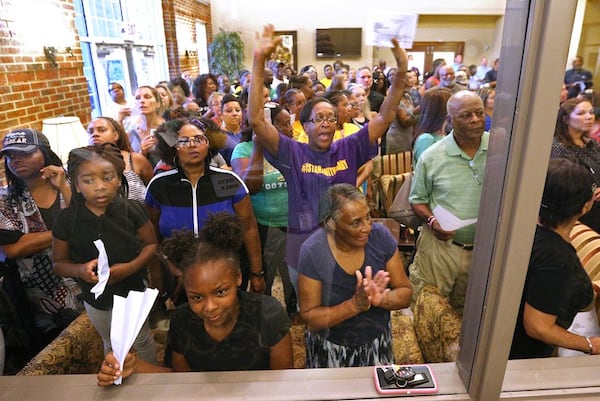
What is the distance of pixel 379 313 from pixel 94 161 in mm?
927

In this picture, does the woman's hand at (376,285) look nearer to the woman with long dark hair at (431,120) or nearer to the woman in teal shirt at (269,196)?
the woman in teal shirt at (269,196)

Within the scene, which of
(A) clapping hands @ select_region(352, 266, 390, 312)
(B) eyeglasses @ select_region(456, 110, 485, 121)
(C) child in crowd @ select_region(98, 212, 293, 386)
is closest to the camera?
(C) child in crowd @ select_region(98, 212, 293, 386)

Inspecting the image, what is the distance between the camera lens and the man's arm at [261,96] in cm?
96

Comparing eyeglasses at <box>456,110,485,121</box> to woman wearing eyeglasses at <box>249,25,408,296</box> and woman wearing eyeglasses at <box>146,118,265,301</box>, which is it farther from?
woman wearing eyeglasses at <box>146,118,265,301</box>

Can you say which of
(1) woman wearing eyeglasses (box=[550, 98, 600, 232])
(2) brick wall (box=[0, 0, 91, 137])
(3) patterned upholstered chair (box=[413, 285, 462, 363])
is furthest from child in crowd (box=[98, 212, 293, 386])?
(2) brick wall (box=[0, 0, 91, 137])

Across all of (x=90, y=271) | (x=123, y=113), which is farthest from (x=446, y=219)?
(x=123, y=113)

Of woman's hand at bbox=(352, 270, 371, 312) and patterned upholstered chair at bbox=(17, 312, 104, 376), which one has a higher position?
woman's hand at bbox=(352, 270, 371, 312)

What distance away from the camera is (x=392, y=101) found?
1.25 metres

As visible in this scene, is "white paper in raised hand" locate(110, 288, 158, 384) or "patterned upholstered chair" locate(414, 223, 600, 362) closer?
"white paper in raised hand" locate(110, 288, 158, 384)

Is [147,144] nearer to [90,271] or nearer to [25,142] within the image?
[25,142]

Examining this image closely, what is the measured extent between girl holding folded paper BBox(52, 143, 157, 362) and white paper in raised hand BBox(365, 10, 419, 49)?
78 centimetres

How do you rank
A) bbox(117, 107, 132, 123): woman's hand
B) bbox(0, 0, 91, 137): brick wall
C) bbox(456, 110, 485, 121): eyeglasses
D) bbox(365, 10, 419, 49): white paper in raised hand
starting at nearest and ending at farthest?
bbox(365, 10, 419, 49): white paper in raised hand
bbox(456, 110, 485, 121): eyeglasses
bbox(117, 107, 132, 123): woman's hand
bbox(0, 0, 91, 137): brick wall

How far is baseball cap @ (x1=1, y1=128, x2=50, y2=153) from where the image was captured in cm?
133

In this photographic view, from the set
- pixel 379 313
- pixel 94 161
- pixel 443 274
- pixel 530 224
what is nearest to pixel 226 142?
pixel 94 161
